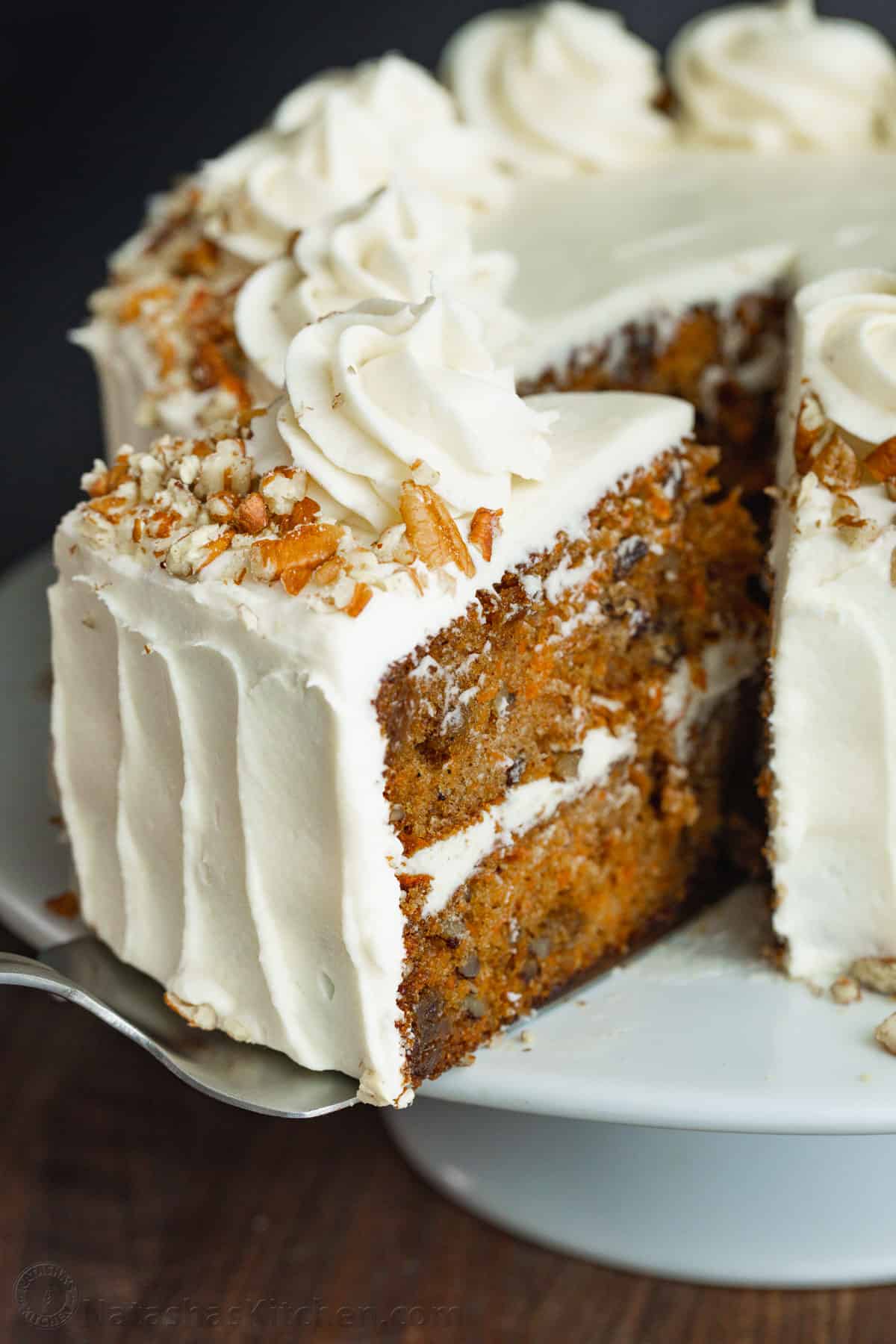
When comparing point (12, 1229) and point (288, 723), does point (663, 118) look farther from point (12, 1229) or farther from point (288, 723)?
point (12, 1229)

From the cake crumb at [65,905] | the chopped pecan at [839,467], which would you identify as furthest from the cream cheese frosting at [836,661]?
the cake crumb at [65,905]

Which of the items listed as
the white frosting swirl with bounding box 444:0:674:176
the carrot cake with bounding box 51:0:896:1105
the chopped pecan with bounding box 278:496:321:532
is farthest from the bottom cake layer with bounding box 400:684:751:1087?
the white frosting swirl with bounding box 444:0:674:176

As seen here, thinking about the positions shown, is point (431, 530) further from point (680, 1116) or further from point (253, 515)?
point (680, 1116)

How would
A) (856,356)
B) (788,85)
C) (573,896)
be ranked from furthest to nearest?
(788,85)
(573,896)
(856,356)

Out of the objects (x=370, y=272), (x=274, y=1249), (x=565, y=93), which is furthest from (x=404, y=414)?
(x=565, y=93)

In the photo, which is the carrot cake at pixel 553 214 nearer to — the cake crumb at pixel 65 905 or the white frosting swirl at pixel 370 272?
the white frosting swirl at pixel 370 272

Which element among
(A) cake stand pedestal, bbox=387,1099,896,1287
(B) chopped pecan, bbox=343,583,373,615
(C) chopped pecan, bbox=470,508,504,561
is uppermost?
(B) chopped pecan, bbox=343,583,373,615

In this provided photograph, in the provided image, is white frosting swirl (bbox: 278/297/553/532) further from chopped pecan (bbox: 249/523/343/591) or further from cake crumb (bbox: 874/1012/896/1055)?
cake crumb (bbox: 874/1012/896/1055)
